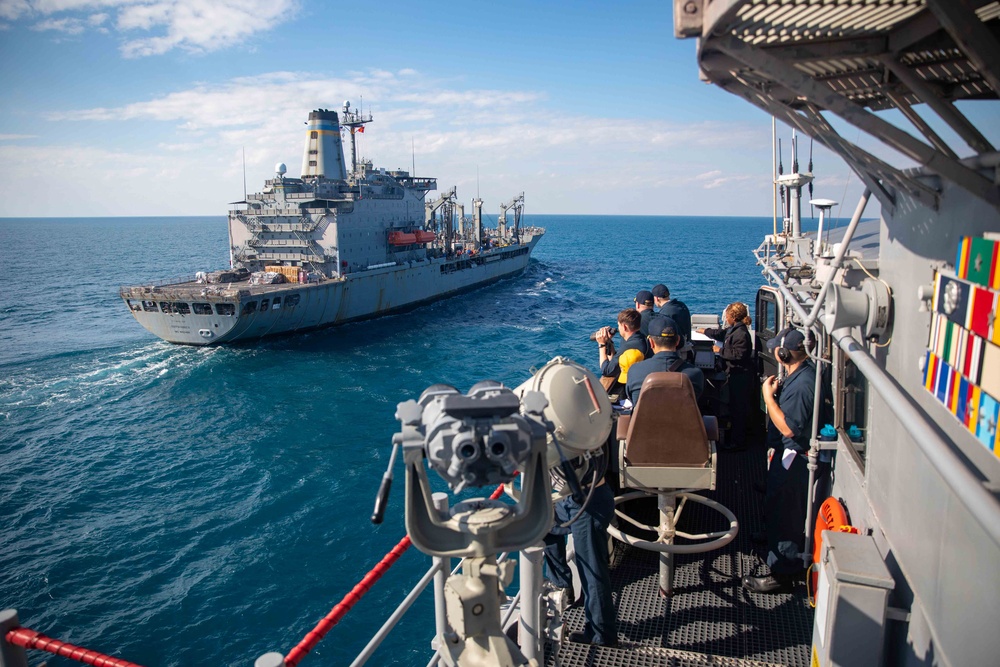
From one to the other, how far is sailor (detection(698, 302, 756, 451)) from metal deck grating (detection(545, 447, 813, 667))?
1910 millimetres

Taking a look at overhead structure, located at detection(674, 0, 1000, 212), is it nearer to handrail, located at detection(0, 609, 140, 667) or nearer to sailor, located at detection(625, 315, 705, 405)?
sailor, located at detection(625, 315, 705, 405)

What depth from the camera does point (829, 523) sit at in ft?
16.6

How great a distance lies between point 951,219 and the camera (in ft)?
10.3

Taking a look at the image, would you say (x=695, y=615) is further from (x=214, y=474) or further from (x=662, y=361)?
(x=214, y=474)

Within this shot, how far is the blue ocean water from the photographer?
10922 millimetres

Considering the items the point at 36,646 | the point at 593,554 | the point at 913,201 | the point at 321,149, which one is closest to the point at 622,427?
the point at 593,554

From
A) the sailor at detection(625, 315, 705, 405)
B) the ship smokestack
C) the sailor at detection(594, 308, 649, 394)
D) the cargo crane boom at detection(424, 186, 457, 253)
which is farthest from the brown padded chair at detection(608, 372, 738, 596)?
the cargo crane boom at detection(424, 186, 457, 253)

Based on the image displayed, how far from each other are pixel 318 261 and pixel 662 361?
110 ft

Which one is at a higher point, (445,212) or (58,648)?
(445,212)

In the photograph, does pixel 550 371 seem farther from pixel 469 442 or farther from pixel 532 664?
pixel 532 664

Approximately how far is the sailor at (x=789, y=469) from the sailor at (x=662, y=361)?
0.73 m

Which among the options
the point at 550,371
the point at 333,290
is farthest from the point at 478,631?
the point at 333,290

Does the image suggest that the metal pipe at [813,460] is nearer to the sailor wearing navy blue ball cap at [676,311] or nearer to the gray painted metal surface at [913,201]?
the gray painted metal surface at [913,201]

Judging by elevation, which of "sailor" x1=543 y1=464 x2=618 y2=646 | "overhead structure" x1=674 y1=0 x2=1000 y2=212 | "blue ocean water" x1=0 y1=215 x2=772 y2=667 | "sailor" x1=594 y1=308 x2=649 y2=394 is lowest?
"blue ocean water" x1=0 y1=215 x2=772 y2=667
